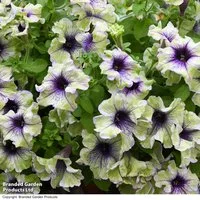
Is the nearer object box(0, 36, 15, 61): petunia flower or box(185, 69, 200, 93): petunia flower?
box(185, 69, 200, 93): petunia flower

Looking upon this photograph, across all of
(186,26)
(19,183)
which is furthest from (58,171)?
(186,26)

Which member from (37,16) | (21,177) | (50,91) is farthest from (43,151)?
(37,16)

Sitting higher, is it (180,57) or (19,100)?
(180,57)

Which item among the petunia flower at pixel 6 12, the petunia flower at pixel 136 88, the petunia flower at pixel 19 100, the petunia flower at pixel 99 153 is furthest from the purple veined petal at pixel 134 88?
the petunia flower at pixel 6 12

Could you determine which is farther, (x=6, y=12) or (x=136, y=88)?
(x=6, y=12)

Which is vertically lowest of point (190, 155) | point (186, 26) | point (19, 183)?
point (19, 183)

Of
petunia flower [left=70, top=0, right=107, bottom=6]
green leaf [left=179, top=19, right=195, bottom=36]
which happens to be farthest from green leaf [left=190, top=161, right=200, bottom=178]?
petunia flower [left=70, top=0, right=107, bottom=6]

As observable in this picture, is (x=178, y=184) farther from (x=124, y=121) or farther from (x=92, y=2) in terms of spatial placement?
(x=92, y=2)

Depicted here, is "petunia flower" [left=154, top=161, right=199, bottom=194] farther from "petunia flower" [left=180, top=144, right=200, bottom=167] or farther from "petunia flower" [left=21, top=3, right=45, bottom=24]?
"petunia flower" [left=21, top=3, right=45, bottom=24]
